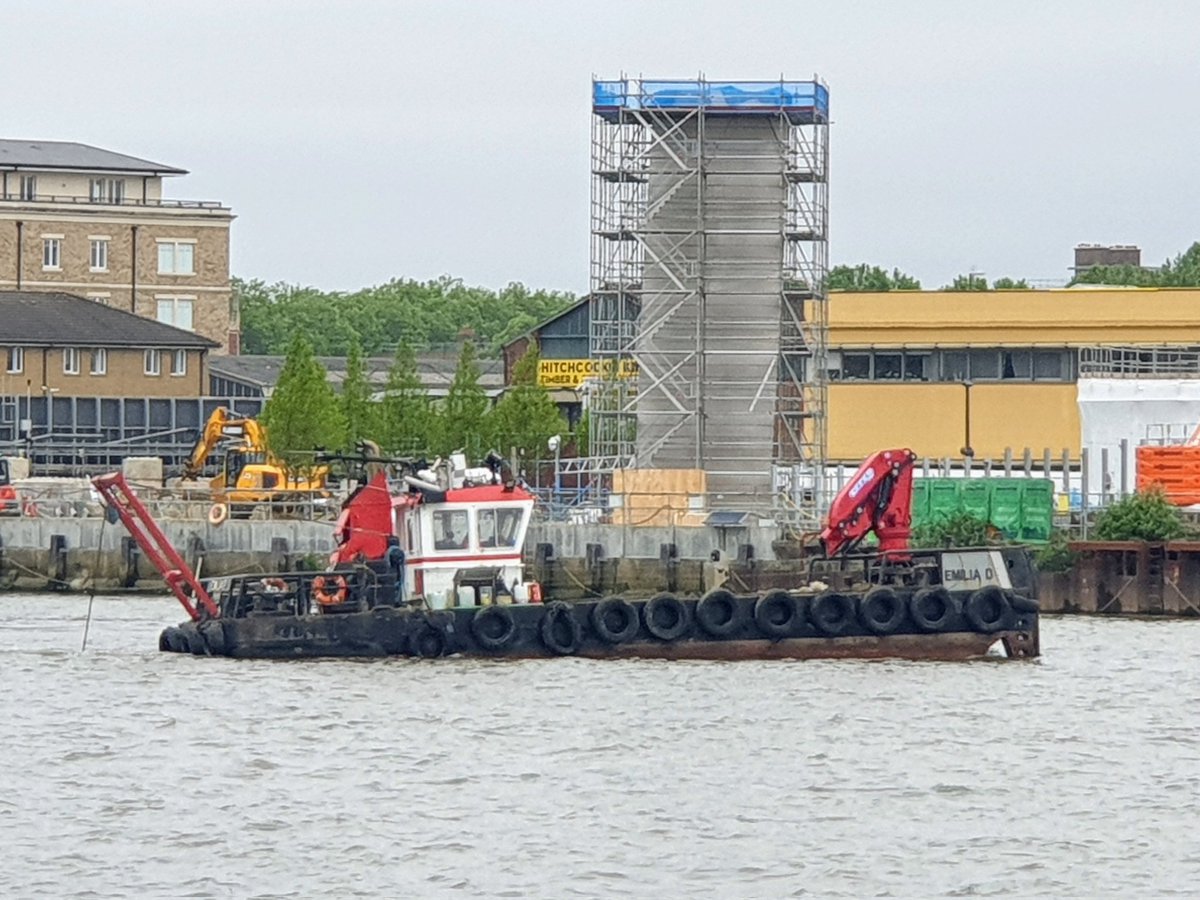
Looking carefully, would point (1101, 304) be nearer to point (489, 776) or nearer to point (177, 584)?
point (177, 584)

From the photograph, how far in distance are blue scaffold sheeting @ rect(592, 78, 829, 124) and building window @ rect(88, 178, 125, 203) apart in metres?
53.1

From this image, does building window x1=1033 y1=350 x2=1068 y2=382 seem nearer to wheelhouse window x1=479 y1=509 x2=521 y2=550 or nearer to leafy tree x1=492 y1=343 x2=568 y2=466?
leafy tree x1=492 y1=343 x2=568 y2=466

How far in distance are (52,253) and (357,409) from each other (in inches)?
1431

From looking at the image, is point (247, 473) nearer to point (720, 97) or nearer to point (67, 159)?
point (720, 97)

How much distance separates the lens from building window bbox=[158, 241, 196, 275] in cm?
12112

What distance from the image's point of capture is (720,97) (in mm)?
71250

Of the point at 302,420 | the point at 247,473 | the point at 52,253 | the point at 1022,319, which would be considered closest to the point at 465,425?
the point at 302,420

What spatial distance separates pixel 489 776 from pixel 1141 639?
2290cm

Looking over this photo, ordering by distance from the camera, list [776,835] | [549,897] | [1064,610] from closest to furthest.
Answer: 1. [549,897]
2. [776,835]
3. [1064,610]

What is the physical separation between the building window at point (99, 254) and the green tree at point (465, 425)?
3653cm

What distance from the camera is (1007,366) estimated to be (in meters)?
83.2

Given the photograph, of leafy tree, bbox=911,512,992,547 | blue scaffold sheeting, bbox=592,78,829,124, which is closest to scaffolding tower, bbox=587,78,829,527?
blue scaffold sheeting, bbox=592,78,829,124

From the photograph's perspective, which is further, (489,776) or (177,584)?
(177,584)

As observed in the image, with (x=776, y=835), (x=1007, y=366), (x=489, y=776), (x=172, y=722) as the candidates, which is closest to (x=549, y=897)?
(x=776, y=835)
